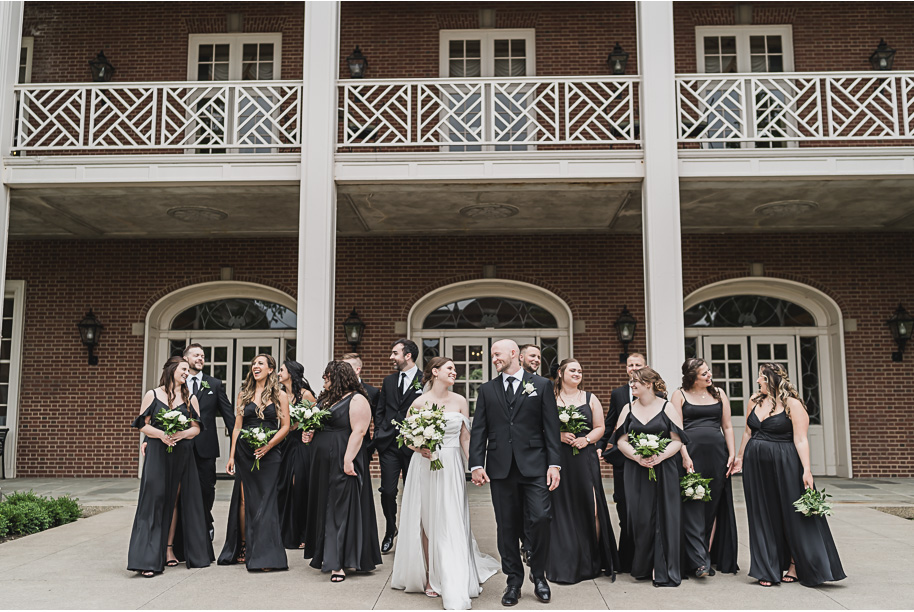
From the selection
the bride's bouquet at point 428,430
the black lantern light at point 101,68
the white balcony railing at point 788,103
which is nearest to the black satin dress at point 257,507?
the bride's bouquet at point 428,430

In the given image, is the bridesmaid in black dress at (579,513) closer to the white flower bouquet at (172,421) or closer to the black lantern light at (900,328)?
the white flower bouquet at (172,421)

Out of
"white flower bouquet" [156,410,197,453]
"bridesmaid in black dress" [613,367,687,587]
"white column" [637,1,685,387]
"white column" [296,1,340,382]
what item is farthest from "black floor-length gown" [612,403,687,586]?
"white column" [296,1,340,382]

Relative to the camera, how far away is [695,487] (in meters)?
5.57

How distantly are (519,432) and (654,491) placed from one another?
128 cm

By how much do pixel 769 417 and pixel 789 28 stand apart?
30.8 feet

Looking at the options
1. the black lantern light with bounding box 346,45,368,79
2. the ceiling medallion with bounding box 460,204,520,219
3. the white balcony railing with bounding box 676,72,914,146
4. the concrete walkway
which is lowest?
the concrete walkway

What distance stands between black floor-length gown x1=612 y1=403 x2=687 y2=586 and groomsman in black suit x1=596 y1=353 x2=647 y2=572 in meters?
0.17

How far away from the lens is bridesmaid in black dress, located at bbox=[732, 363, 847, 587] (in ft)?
17.6

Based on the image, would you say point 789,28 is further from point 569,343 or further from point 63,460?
point 63,460

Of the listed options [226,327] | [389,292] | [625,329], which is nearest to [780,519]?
[625,329]

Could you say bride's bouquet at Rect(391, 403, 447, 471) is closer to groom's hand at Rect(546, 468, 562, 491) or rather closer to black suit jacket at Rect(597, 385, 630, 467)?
groom's hand at Rect(546, 468, 562, 491)

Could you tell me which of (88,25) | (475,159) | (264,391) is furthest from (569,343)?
(88,25)

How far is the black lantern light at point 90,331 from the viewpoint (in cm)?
1234

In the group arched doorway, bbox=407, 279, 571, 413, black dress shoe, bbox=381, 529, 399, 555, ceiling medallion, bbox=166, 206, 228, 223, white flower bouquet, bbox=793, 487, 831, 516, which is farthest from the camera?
arched doorway, bbox=407, 279, 571, 413
